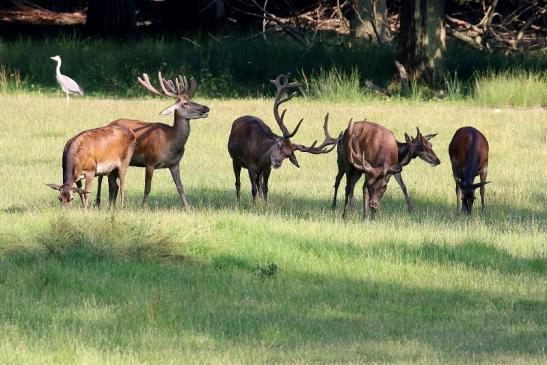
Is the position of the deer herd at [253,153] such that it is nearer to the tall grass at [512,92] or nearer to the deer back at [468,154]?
the deer back at [468,154]

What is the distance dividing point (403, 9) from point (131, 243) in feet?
56.4

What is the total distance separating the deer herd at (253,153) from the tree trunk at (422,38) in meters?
10.9

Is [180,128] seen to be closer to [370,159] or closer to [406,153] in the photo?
[370,159]

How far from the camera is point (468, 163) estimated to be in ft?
54.6

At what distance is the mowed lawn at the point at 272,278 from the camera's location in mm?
9148

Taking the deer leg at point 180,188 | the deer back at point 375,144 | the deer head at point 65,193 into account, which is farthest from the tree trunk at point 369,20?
the deer head at point 65,193

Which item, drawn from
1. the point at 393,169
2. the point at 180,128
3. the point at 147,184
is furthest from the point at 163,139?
the point at 393,169

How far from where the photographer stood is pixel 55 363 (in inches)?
336

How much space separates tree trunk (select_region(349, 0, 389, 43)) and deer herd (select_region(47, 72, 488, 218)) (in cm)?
1511

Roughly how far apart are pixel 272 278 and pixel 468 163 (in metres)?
5.80

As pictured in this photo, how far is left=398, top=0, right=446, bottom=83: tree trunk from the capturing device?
2797cm

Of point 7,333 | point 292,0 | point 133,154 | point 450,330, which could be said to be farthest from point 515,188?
point 292,0

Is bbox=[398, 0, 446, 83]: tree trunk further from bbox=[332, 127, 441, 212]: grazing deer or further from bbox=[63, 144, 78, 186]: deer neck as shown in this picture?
bbox=[63, 144, 78, 186]: deer neck

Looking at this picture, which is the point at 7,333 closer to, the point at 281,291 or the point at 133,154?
→ the point at 281,291
